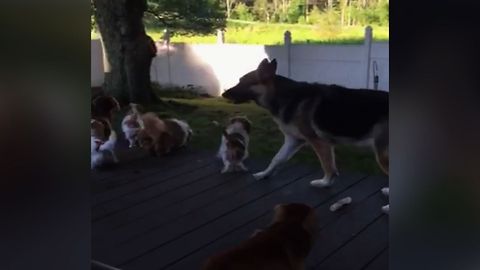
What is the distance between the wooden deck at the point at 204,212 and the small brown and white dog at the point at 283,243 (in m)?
0.02

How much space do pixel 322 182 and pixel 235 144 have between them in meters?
0.26

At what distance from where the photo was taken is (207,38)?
1541 mm

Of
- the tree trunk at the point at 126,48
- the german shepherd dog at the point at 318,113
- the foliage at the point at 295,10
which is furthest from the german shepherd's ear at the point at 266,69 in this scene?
the tree trunk at the point at 126,48

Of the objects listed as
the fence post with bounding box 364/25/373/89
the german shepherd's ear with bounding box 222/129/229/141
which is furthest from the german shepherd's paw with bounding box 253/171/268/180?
the fence post with bounding box 364/25/373/89

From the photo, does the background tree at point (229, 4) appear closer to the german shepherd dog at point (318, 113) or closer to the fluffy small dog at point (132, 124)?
the german shepherd dog at point (318, 113)

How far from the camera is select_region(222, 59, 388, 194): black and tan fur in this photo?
3.97 ft

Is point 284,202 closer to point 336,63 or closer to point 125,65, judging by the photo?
point 336,63

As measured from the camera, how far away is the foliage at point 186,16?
149 cm

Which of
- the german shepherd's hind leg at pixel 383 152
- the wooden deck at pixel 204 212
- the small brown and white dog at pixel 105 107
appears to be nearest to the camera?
the german shepherd's hind leg at pixel 383 152

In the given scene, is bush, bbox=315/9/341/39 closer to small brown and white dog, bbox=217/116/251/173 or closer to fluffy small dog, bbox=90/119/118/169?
small brown and white dog, bbox=217/116/251/173

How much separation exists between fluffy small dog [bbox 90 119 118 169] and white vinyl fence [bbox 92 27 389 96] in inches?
5.1
